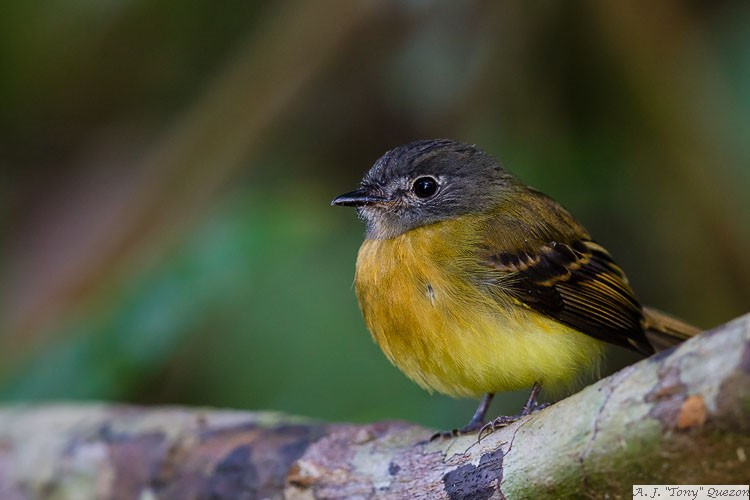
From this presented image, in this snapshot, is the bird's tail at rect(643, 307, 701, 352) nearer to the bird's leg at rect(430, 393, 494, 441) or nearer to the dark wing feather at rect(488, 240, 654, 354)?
the dark wing feather at rect(488, 240, 654, 354)

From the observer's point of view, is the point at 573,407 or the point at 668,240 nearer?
the point at 573,407

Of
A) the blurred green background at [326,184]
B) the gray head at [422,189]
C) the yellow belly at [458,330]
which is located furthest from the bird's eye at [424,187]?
the blurred green background at [326,184]

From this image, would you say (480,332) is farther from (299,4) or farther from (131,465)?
(299,4)

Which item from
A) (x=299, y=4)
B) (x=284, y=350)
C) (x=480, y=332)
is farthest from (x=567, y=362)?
(x=299, y=4)

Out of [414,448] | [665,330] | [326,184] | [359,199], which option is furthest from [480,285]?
[326,184]

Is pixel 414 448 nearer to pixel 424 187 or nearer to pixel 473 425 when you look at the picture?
pixel 473 425

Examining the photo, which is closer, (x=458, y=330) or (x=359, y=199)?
(x=458, y=330)
